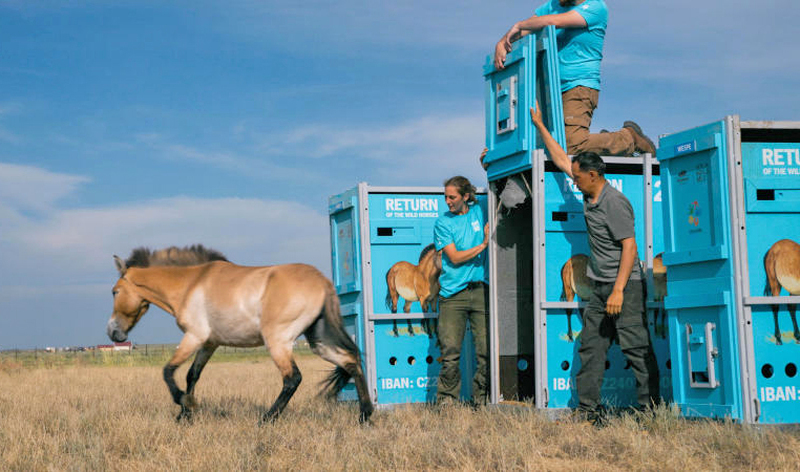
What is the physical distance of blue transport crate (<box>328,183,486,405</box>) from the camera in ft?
32.4

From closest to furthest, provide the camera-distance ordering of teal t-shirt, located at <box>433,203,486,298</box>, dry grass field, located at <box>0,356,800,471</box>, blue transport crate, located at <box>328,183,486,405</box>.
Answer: dry grass field, located at <box>0,356,800,471</box> < teal t-shirt, located at <box>433,203,486,298</box> < blue transport crate, located at <box>328,183,486,405</box>

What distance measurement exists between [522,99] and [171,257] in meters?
4.14

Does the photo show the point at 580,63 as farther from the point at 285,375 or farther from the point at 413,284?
the point at 285,375

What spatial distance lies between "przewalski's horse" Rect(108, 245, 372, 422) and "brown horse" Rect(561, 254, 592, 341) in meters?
2.03

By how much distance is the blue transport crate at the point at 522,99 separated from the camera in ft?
27.3

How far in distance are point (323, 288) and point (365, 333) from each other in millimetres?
1438

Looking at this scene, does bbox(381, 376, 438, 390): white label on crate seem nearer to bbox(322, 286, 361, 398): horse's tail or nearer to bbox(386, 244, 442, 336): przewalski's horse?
bbox(386, 244, 442, 336): przewalski's horse

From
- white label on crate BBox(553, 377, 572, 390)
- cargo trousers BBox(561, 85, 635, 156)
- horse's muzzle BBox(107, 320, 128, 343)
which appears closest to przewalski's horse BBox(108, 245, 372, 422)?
horse's muzzle BBox(107, 320, 128, 343)

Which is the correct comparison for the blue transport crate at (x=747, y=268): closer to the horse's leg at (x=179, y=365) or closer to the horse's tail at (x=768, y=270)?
the horse's tail at (x=768, y=270)

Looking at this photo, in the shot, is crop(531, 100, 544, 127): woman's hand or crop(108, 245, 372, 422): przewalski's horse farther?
crop(108, 245, 372, 422): przewalski's horse

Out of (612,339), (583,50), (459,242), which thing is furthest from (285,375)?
(583,50)

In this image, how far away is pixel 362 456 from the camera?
611 centimetres

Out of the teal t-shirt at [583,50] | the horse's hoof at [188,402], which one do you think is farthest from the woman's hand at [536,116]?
the horse's hoof at [188,402]

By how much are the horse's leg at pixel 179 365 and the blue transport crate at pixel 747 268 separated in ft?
15.3
